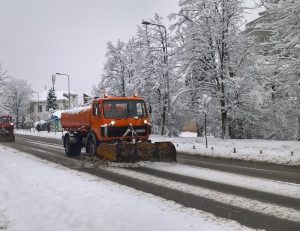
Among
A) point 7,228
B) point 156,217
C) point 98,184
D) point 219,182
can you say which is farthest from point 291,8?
point 7,228

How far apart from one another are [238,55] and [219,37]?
183 centimetres

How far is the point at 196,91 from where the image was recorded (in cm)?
3244

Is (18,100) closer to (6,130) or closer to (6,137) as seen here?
(6,130)

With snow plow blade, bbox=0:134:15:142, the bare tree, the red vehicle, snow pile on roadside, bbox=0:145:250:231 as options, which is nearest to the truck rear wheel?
snow pile on roadside, bbox=0:145:250:231

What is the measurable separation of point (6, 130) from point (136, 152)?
2690cm

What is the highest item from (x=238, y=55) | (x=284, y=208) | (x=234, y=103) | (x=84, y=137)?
(x=238, y=55)

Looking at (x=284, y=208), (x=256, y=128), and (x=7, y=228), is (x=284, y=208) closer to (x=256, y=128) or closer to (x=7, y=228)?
(x=7, y=228)

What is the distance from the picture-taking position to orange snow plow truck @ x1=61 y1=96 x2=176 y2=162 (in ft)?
57.6

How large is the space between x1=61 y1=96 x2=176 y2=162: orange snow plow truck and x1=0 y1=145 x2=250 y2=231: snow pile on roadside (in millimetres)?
4582

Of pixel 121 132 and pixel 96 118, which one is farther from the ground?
pixel 96 118

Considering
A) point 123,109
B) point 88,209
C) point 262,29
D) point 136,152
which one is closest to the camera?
point 88,209

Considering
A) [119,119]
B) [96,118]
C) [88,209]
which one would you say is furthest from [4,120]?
[88,209]

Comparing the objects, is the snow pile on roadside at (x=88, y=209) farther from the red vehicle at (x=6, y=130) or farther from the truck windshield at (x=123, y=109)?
the red vehicle at (x=6, y=130)

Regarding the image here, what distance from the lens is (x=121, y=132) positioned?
1867 cm
